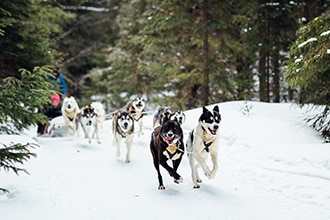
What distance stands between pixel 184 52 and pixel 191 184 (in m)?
10.5

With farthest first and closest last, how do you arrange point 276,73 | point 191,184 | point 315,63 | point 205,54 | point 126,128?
point 276,73 < point 205,54 < point 126,128 < point 315,63 < point 191,184

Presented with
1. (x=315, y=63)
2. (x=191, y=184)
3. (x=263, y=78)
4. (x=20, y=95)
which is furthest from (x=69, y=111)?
(x=315, y=63)

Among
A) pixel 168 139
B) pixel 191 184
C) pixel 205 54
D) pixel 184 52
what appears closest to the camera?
pixel 168 139

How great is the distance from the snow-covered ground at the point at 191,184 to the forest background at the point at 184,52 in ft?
3.92

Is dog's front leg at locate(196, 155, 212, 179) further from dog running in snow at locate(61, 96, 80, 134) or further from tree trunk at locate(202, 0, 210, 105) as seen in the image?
tree trunk at locate(202, 0, 210, 105)

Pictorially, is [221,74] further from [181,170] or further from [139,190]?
[139,190]

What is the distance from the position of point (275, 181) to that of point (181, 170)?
2098 millimetres

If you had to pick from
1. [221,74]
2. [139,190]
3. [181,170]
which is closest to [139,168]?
[181,170]

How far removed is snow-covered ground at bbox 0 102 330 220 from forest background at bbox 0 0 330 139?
119cm

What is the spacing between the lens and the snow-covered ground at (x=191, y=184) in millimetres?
5383

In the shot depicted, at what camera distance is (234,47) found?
1501cm

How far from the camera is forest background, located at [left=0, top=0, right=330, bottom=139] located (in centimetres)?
731

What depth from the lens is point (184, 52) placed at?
16422 millimetres

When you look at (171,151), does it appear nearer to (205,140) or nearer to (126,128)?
(205,140)
